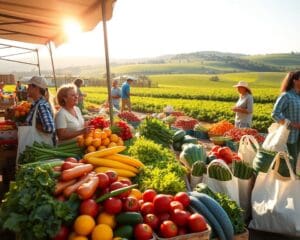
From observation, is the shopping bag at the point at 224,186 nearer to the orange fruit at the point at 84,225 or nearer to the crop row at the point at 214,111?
the orange fruit at the point at 84,225

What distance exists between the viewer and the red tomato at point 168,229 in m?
2.73

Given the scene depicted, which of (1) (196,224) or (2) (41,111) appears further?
(2) (41,111)

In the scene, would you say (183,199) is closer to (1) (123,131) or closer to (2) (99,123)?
(1) (123,131)

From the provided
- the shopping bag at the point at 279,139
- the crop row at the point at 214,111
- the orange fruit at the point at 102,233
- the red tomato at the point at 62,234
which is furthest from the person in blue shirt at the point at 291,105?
the crop row at the point at 214,111

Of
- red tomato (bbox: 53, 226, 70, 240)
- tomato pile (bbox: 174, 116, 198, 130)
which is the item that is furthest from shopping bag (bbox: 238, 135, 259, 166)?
tomato pile (bbox: 174, 116, 198, 130)

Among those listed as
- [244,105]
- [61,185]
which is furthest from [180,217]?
[244,105]

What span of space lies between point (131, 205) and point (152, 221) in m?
0.21

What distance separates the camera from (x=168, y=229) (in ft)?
8.96

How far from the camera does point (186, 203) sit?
311 centimetres

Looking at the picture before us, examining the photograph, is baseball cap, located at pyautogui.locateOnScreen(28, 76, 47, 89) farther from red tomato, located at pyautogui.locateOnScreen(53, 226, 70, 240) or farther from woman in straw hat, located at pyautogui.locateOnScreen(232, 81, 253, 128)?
woman in straw hat, located at pyautogui.locateOnScreen(232, 81, 253, 128)

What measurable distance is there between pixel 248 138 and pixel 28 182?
12.2 feet

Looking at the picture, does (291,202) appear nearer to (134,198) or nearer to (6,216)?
(134,198)

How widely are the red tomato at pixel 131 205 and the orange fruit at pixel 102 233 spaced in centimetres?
24

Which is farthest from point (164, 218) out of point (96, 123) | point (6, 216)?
point (96, 123)
